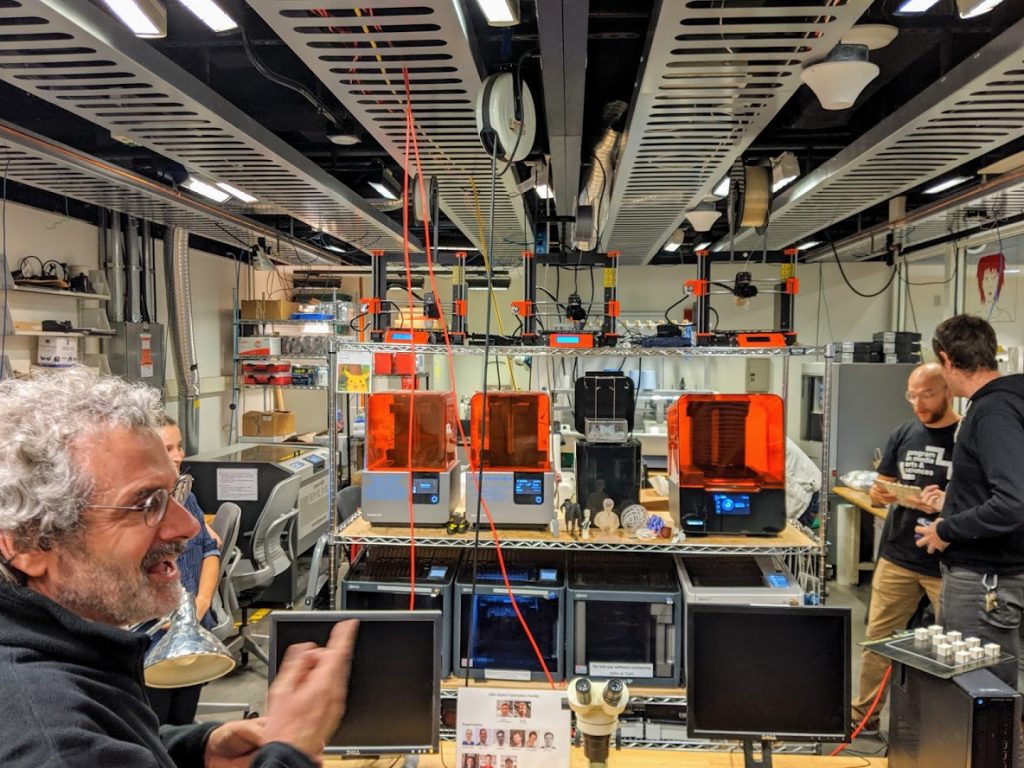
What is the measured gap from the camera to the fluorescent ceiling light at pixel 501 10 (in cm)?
164

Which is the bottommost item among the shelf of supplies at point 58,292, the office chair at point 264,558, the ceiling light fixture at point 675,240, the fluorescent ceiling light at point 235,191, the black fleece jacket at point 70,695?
the office chair at point 264,558

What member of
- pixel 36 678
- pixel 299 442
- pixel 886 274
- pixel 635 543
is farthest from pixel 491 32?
pixel 886 274

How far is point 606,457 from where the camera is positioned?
2.59m

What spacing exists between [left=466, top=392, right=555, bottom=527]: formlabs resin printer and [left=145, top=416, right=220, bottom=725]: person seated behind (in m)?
1.08

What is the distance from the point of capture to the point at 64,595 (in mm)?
891

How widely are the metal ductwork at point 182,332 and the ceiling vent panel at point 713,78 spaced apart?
140 inches

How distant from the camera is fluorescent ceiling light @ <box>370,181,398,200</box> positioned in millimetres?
4215

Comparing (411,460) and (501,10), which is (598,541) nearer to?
(411,460)

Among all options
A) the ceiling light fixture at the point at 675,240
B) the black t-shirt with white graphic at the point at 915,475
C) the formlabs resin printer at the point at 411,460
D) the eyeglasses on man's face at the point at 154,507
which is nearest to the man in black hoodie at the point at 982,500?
the black t-shirt with white graphic at the point at 915,475

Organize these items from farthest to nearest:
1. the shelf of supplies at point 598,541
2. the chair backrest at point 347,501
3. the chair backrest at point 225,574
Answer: the chair backrest at point 347,501 < the chair backrest at point 225,574 < the shelf of supplies at point 598,541

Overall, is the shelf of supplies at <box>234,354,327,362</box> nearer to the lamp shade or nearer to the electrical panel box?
the electrical panel box

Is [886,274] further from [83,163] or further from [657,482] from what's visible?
[83,163]

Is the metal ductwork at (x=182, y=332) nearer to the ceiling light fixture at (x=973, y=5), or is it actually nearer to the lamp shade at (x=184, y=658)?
the lamp shade at (x=184, y=658)

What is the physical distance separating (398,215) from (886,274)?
15.6 ft
